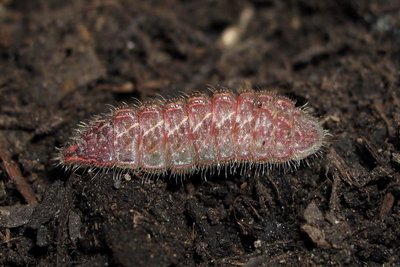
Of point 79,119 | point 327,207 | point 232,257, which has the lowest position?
point 232,257

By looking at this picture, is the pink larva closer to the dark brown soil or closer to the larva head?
the larva head

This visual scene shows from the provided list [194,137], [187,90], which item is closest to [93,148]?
[194,137]

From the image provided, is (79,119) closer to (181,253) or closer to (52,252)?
(52,252)

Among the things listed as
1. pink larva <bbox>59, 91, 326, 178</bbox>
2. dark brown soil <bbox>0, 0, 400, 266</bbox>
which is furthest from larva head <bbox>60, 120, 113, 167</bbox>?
dark brown soil <bbox>0, 0, 400, 266</bbox>

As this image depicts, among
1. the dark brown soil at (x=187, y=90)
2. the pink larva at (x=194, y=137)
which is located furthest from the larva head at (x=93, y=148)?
the dark brown soil at (x=187, y=90)

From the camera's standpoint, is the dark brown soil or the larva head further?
the larva head

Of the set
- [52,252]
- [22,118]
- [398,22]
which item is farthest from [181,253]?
[398,22]
